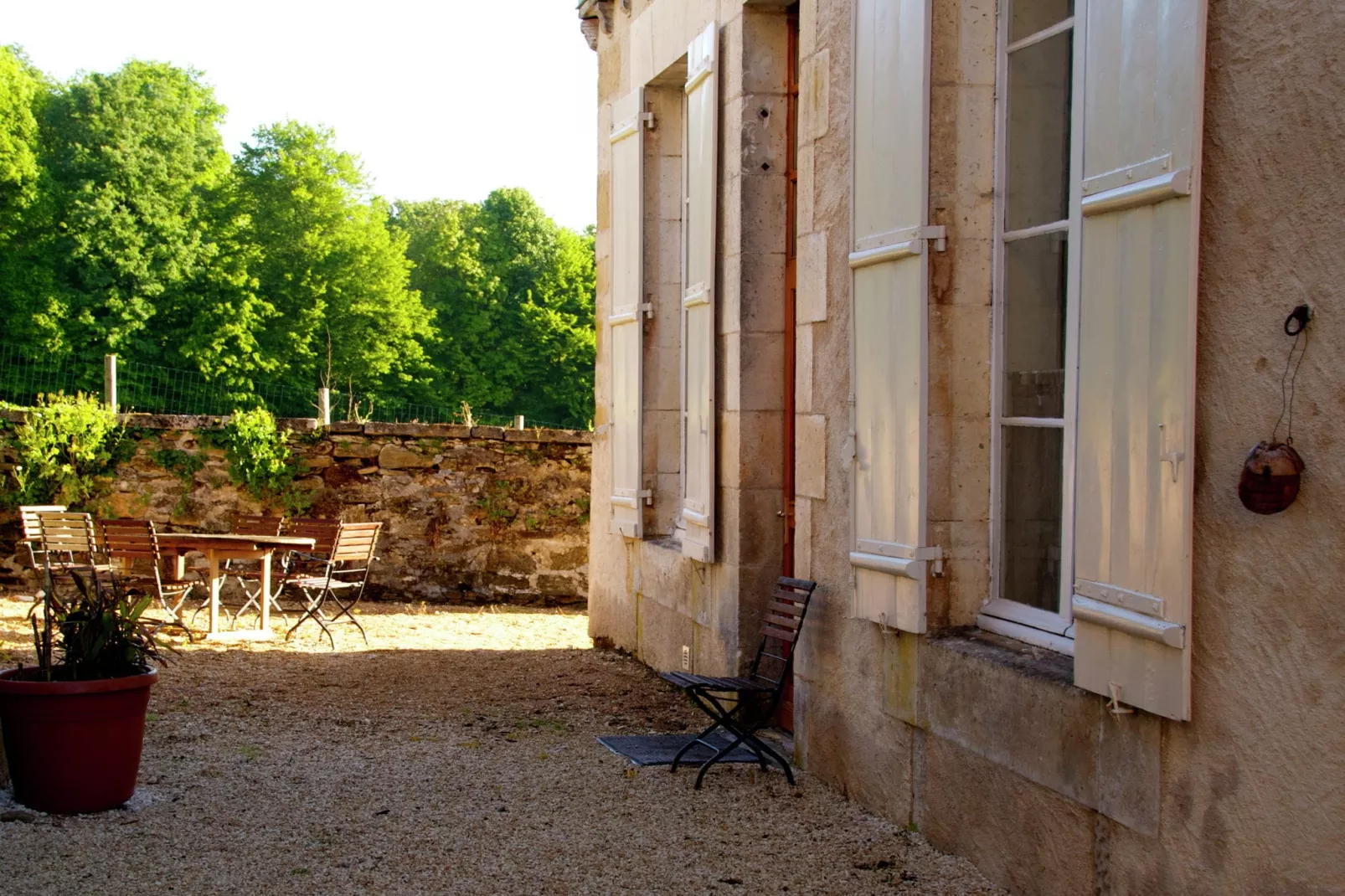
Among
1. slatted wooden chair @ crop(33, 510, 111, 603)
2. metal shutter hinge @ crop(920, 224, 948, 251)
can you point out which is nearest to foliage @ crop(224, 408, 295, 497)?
slatted wooden chair @ crop(33, 510, 111, 603)

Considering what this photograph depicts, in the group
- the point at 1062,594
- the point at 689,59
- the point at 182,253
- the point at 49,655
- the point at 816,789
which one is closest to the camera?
the point at 1062,594

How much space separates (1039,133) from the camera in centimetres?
395

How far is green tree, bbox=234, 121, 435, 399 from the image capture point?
1281 inches

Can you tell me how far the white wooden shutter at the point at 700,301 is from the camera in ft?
20.0

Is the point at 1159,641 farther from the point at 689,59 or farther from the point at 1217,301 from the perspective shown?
the point at 689,59

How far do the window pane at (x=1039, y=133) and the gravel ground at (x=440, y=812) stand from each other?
1837 millimetres

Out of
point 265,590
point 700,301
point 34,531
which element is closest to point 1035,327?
point 700,301

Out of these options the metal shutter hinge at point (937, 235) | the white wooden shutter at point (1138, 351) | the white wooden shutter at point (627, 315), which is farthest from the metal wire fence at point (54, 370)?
the white wooden shutter at point (1138, 351)

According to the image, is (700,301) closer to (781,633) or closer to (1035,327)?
(781,633)

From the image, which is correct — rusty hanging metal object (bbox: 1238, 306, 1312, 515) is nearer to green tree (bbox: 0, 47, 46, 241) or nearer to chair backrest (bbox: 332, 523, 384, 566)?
chair backrest (bbox: 332, 523, 384, 566)

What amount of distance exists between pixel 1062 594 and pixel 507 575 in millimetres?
7460

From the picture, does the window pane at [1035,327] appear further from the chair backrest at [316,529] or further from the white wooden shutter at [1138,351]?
the chair backrest at [316,529]

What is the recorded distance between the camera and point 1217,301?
2.87m

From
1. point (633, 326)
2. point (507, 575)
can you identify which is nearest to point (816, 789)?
point (633, 326)
